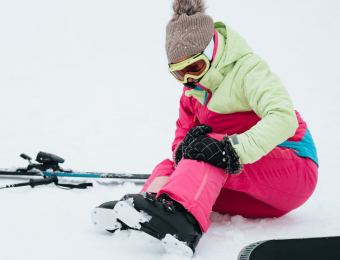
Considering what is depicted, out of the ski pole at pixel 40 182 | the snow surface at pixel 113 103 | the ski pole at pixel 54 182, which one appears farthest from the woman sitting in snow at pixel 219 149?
the ski pole at pixel 40 182

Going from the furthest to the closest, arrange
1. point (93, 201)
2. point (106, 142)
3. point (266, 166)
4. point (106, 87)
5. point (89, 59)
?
point (89, 59), point (106, 87), point (106, 142), point (93, 201), point (266, 166)

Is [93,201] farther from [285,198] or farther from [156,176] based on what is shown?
[285,198]

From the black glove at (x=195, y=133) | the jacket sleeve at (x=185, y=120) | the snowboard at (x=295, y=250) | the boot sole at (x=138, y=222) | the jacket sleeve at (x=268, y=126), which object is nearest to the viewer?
the snowboard at (x=295, y=250)

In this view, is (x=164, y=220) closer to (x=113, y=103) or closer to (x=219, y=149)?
(x=219, y=149)

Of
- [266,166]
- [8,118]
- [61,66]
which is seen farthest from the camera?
[61,66]

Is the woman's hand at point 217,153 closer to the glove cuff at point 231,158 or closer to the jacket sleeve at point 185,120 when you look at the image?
the glove cuff at point 231,158

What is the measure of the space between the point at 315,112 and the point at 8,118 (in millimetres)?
5520

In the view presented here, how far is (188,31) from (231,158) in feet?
2.27

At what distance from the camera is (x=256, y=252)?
118 cm

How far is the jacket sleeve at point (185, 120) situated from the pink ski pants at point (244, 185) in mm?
211

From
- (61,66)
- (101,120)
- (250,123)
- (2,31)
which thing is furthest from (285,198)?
(2,31)

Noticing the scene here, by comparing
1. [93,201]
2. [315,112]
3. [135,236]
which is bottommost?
[315,112]

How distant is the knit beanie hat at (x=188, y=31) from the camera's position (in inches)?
65.0

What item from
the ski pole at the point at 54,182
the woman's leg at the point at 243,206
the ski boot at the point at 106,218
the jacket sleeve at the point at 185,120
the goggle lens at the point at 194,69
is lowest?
the ski pole at the point at 54,182
